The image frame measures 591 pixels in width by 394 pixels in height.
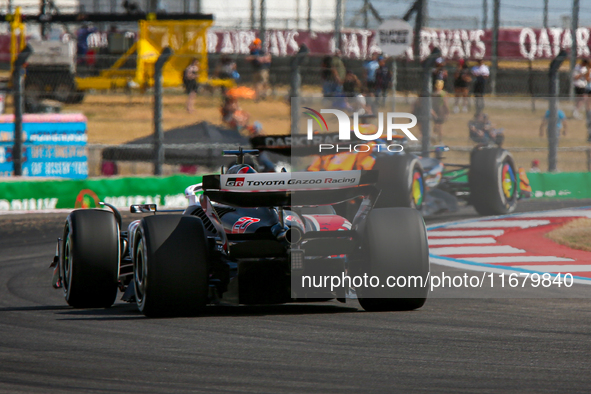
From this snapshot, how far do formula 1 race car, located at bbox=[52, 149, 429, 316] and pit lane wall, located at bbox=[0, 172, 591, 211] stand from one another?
339 inches

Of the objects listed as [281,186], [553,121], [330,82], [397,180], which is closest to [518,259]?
[397,180]

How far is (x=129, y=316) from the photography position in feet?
22.3

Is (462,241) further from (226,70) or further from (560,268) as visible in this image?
(226,70)

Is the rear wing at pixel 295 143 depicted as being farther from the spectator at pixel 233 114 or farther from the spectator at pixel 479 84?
the spectator at pixel 479 84

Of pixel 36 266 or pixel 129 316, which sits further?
pixel 36 266

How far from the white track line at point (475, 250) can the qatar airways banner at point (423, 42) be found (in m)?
18.8

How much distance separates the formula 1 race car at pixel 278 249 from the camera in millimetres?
6398

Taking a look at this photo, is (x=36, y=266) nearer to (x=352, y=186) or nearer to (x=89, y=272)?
(x=89, y=272)

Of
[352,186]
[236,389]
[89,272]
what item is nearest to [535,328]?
[352,186]

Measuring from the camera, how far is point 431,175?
1377cm

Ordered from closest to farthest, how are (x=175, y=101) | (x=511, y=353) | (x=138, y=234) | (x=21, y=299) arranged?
(x=511, y=353), (x=138, y=234), (x=21, y=299), (x=175, y=101)

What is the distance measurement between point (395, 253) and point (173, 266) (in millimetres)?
1473

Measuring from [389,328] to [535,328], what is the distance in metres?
0.94

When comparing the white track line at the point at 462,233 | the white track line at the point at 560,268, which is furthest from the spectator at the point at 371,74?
the white track line at the point at 560,268
